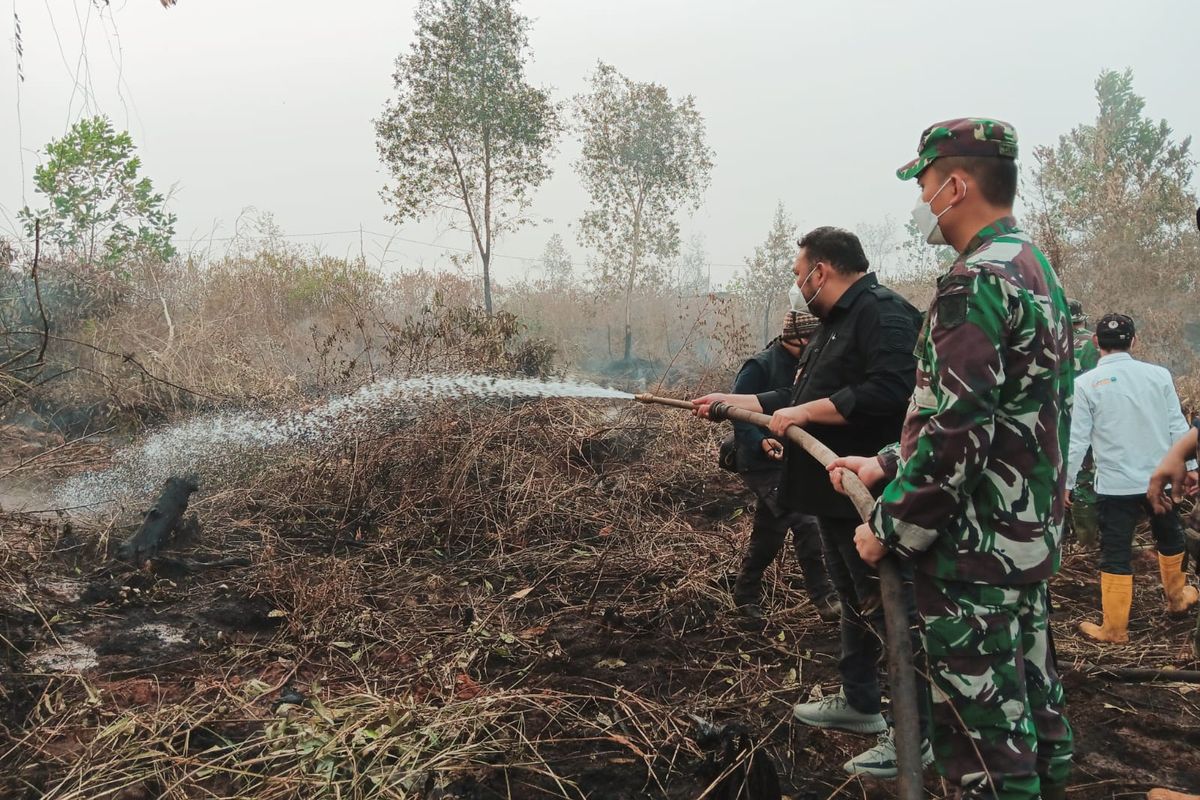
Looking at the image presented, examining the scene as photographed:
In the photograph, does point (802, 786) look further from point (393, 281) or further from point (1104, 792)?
point (393, 281)

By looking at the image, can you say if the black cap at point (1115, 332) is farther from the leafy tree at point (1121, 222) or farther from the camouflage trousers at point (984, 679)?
the leafy tree at point (1121, 222)

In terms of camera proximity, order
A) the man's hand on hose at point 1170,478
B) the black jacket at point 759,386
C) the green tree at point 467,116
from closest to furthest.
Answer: the man's hand on hose at point 1170,478 < the black jacket at point 759,386 < the green tree at point 467,116

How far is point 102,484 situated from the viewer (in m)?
6.78

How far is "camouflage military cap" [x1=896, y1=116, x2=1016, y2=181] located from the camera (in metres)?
1.80

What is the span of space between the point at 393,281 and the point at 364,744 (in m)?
13.5

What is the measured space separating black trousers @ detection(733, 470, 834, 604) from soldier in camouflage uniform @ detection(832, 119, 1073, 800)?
78.3 inches

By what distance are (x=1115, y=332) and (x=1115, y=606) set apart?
147 centimetres

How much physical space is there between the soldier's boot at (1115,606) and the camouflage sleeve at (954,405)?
2844 mm

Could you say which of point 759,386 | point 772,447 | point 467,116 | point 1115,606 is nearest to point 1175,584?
point 1115,606

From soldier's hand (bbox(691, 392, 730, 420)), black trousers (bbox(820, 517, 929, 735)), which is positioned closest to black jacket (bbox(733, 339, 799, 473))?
soldier's hand (bbox(691, 392, 730, 420))

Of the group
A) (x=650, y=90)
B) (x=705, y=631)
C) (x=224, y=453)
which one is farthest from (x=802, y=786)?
(x=650, y=90)

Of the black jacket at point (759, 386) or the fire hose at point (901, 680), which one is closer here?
the fire hose at point (901, 680)

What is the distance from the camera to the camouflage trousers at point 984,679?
5.64 ft

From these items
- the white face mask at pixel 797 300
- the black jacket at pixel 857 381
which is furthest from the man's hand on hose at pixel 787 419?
the white face mask at pixel 797 300
